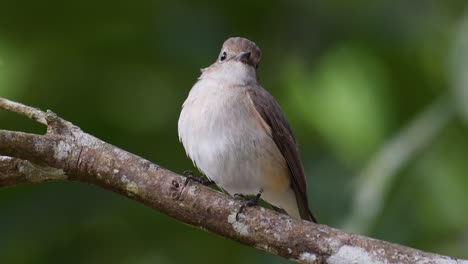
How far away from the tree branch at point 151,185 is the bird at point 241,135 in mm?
876

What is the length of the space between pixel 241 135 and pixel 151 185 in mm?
1103

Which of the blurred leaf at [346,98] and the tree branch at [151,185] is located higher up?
the blurred leaf at [346,98]

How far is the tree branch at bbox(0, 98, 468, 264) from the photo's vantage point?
4.62 metres

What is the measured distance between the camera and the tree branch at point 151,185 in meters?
4.62

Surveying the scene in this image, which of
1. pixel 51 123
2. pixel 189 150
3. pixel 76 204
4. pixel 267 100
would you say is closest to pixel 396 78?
pixel 267 100

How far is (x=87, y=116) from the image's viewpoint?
20.2 feet

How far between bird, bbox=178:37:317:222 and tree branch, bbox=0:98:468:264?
88 cm

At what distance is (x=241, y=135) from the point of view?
5.72 metres

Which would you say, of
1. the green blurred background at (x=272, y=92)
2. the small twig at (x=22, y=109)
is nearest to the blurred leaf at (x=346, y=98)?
the green blurred background at (x=272, y=92)

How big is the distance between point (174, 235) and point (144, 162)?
1.49 meters

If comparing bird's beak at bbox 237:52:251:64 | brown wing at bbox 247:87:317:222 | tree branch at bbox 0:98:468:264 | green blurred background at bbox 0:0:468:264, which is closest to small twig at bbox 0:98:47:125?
tree branch at bbox 0:98:468:264

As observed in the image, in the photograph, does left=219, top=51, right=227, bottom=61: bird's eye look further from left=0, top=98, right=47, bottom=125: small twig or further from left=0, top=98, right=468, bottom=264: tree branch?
left=0, top=98, right=47, bottom=125: small twig

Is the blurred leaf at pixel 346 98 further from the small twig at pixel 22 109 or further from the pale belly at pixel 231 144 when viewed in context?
the small twig at pixel 22 109

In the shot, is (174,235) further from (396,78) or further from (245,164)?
(396,78)
